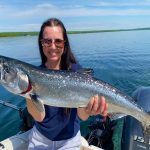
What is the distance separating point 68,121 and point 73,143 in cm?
32

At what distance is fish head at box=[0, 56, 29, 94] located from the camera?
3.42 m

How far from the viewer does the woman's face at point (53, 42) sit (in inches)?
150

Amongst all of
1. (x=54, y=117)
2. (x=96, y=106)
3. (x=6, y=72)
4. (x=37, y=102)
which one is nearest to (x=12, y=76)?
(x=6, y=72)

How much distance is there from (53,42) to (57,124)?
103cm

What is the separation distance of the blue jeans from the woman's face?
1.02m

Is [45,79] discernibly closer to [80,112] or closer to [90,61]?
[80,112]

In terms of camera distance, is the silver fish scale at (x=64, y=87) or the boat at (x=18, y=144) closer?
the silver fish scale at (x=64, y=87)

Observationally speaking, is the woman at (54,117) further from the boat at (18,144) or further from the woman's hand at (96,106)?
the boat at (18,144)

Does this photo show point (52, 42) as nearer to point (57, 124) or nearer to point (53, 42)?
point (53, 42)

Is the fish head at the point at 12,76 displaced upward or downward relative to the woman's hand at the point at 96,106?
upward

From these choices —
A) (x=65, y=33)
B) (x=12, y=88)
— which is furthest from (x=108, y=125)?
(x=12, y=88)

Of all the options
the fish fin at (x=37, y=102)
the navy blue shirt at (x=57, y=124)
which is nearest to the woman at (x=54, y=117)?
the navy blue shirt at (x=57, y=124)

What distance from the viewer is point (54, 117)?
12.8 ft

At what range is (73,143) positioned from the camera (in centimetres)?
402
